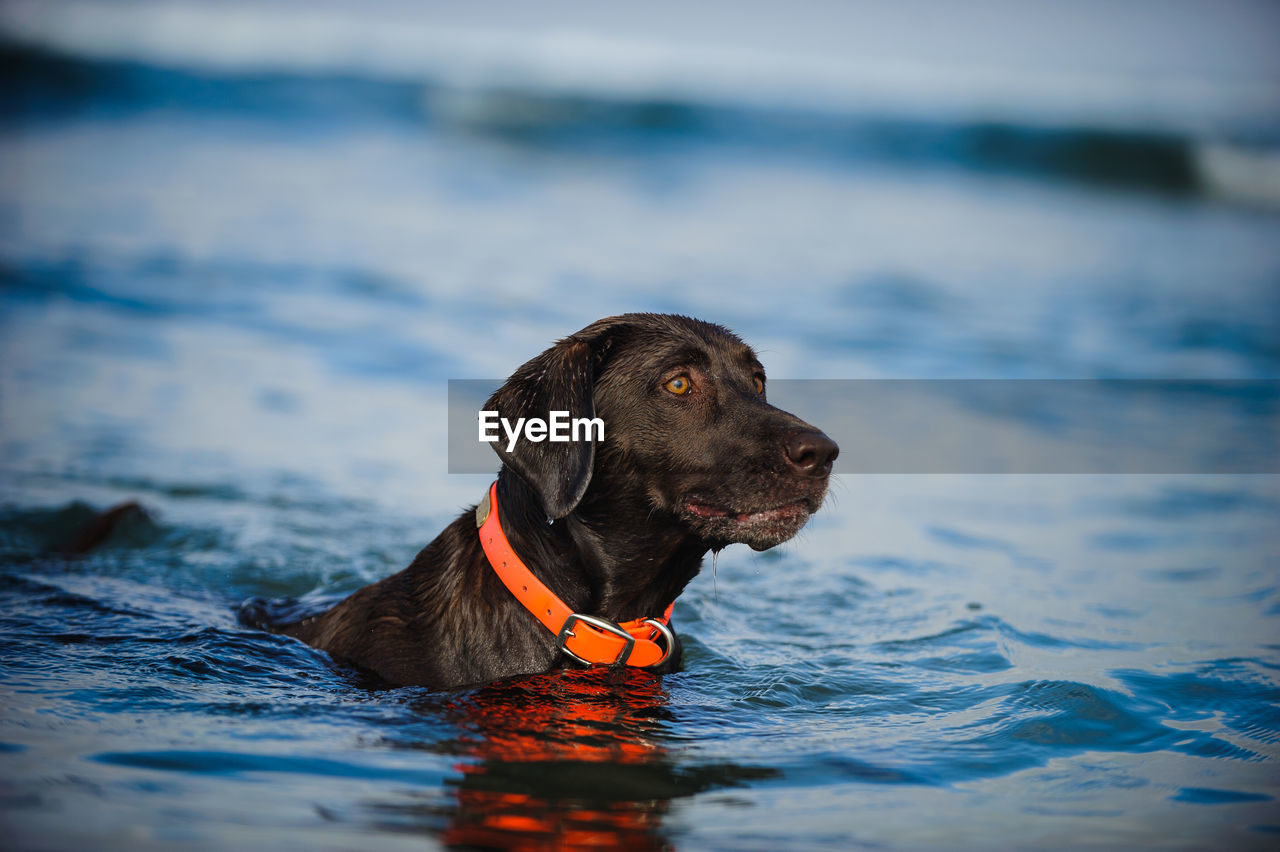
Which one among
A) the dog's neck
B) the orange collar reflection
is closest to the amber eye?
the dog's neck

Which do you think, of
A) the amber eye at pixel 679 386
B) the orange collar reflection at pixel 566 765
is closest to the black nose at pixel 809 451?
the amber eye at pixel 679 386

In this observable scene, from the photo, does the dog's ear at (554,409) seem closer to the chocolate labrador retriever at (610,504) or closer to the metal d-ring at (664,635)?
the chocolate labrador retriever at (610,504)

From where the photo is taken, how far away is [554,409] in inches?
163

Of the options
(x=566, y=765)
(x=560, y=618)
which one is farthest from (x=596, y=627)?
(x=566, y=765)

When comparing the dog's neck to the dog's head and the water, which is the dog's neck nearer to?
the dog's head

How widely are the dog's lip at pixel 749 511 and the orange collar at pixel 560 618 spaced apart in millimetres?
527

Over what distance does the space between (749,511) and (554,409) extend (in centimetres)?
77

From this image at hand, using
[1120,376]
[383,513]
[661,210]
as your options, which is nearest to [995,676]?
[383,513]

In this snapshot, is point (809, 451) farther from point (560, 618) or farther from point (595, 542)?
point (560, 618)

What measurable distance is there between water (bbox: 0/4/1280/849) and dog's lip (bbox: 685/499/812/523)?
2.19ft

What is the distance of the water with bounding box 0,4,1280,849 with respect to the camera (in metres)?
3.77

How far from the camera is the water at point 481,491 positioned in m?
3.77
